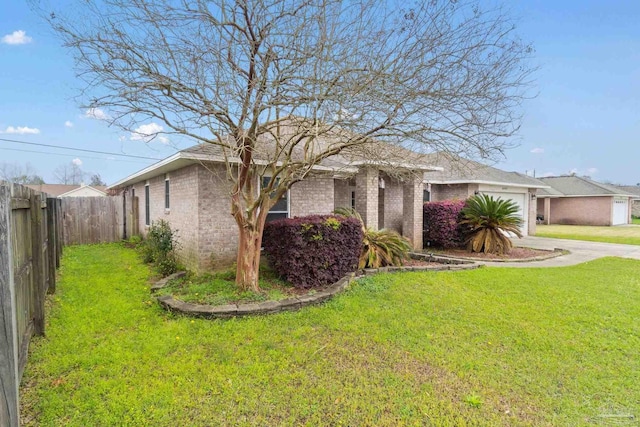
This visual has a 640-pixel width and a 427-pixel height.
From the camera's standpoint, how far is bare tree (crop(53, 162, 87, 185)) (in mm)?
37719

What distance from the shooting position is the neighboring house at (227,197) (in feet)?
24.7

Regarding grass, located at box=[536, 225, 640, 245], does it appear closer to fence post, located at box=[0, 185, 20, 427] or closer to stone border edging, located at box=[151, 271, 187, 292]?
stone border edging, located at box=[151, 271, 187, 292]

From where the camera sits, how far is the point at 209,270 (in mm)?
7633

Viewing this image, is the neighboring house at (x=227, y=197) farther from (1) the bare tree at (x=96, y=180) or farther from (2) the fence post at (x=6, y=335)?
(1) the bare tree at (x=96, y=180)

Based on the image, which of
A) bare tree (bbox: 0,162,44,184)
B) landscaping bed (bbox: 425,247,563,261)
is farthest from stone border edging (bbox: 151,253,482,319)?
bare tree (bbox: 0,162,44,184)

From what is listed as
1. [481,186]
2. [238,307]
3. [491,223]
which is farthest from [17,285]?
[481,186]

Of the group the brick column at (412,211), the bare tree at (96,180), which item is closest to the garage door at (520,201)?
the brick column at (412,211)

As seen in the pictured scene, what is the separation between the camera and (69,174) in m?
38.8

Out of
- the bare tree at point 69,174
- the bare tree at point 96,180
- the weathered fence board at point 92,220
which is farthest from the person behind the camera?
the bare tree at point 96,180

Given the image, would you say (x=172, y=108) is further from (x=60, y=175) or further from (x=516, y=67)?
(x=60, y=175)

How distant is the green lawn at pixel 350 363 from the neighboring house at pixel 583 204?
25011 mm

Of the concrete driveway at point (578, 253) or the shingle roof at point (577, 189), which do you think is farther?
the shingle roof at point (577, 189)

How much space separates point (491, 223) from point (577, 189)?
73.4ft

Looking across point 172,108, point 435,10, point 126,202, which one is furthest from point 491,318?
point 126,202
